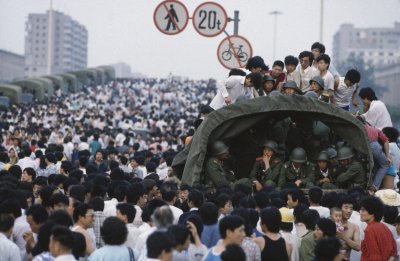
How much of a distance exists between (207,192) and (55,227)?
16.3ft

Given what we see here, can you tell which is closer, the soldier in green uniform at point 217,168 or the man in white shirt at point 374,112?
the soldier in green uniform at point 217,168

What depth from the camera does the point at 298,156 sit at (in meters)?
15.8

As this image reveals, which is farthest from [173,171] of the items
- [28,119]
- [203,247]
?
[28,119]

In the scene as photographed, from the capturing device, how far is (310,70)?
17609mm

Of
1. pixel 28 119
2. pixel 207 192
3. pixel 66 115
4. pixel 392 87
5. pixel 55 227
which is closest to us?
pixel 55 227

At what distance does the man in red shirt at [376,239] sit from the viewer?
10.8 metres

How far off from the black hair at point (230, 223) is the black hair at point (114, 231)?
2.67ft

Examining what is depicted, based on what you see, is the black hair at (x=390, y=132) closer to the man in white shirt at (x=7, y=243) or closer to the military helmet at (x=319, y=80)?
the military helmet at (x=319, y=80)

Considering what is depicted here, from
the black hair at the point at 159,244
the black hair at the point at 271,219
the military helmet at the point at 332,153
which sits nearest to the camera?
the black hair at the point at 159,244

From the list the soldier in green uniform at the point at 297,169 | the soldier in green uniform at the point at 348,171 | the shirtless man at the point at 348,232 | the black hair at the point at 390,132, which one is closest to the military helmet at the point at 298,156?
the soldier in green uniform at the point at 297,169

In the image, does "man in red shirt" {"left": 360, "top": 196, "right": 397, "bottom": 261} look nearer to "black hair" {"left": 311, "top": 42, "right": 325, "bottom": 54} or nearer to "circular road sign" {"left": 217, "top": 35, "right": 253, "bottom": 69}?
"black hair" {"left": 311, "top": 42, "right": 325, "bottom": 54}

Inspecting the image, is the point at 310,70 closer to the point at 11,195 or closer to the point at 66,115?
the point at 11,195

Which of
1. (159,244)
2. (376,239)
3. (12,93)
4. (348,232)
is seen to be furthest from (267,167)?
(12,93)

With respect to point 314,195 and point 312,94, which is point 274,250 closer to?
point 314,195
